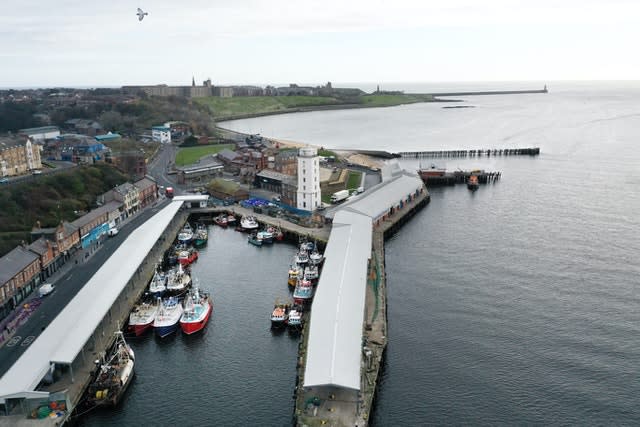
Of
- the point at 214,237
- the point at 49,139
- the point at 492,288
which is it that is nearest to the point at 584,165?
the point at 492,288

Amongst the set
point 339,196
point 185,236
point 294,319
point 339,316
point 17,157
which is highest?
point 17,157

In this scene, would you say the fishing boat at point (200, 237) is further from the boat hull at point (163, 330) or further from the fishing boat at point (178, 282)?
the boat hull at point (163, 330)

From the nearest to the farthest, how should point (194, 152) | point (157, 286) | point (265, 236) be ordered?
point (157, 286), point (265, 236), point (194, 152)

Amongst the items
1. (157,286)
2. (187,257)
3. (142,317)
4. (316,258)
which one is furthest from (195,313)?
(316,258)

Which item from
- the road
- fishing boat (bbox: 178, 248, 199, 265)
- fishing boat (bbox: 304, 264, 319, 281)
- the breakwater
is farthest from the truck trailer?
the breakwater

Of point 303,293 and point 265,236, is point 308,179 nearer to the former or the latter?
point 265,236

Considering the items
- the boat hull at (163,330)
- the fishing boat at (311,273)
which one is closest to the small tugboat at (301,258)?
the fishing boat at (311,273)

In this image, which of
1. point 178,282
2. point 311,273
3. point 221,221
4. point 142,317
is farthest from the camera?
point 221,221

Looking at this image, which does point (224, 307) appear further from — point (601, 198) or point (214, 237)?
point (601, 198)
